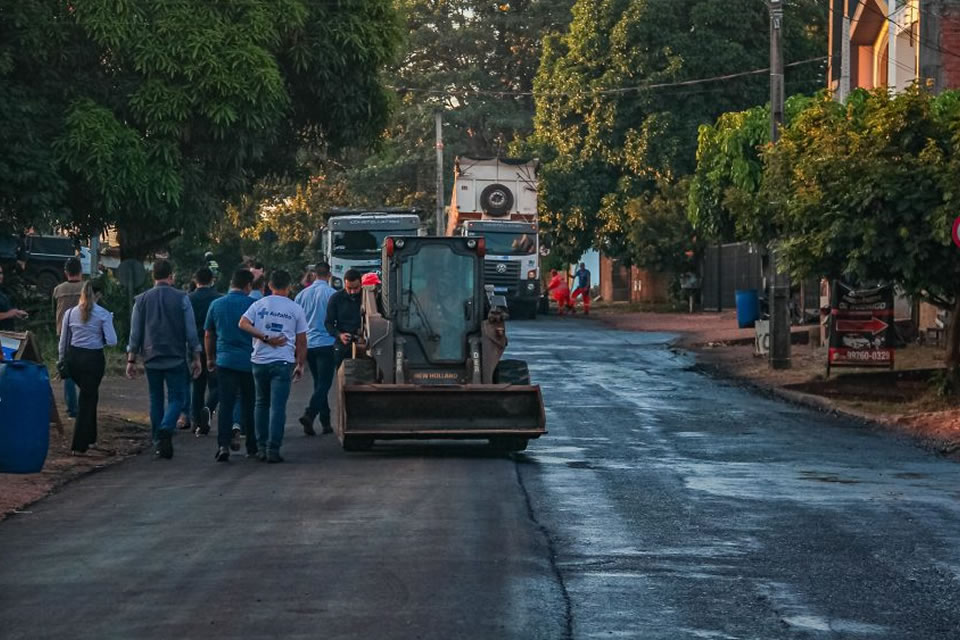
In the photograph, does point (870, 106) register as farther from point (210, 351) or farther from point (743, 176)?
point (743, 176)

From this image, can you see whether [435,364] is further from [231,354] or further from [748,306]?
[748,306]

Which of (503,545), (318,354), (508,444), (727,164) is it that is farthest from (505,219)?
(503,545)

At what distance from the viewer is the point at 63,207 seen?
93.8ft

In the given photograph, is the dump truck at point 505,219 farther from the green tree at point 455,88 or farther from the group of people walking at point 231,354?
the group of people walking at point 231,354

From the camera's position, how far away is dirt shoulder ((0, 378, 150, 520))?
45.4 feet

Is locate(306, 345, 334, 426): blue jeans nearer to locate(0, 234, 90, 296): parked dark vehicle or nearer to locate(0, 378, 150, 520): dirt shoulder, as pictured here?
locate(0, 378, 150, 520): dirt shoulder

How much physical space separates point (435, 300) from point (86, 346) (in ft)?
11.8

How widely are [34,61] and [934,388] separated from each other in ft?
50.7

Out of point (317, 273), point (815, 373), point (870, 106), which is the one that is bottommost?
point (815, 373)

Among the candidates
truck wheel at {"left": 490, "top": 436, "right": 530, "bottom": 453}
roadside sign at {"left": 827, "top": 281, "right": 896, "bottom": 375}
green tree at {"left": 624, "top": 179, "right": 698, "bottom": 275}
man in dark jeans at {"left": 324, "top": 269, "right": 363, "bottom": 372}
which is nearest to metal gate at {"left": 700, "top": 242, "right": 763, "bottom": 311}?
green tree at {"left": 624, "top": 179, "right": 698, "bottom": 275}

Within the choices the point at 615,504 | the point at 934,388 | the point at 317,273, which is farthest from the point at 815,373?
the point at 615,504

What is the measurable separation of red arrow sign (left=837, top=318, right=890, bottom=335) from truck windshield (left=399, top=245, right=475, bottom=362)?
10.4m

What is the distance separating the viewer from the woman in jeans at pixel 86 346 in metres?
16.5

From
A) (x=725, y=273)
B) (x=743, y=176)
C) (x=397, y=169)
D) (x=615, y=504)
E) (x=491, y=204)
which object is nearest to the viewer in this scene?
(x=615, y=504)
